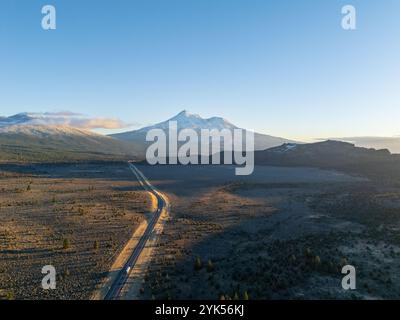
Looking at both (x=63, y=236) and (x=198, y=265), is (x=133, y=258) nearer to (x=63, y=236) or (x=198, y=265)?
(x=198, y=265)

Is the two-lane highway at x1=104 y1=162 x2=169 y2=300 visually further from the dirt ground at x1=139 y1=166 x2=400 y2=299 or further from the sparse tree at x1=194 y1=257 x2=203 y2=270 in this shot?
the sparse tree at x1=194 y1=257 x2=203 y2=270

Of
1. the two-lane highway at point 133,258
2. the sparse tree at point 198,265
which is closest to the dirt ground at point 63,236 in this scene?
the two-lane highway at point 133,258

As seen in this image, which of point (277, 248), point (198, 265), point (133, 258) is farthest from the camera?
point (277, 248)

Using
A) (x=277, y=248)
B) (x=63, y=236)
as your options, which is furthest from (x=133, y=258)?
(x=277, y=248)

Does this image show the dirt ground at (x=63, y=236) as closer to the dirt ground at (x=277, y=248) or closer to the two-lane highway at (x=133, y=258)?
the two-lane highway at (x=133, y=258)

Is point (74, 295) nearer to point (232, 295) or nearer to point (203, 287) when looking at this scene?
point (203, 287)

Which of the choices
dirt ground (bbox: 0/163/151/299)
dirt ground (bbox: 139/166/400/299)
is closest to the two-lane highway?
dirt ground (bbox: 0/163/151/299)
